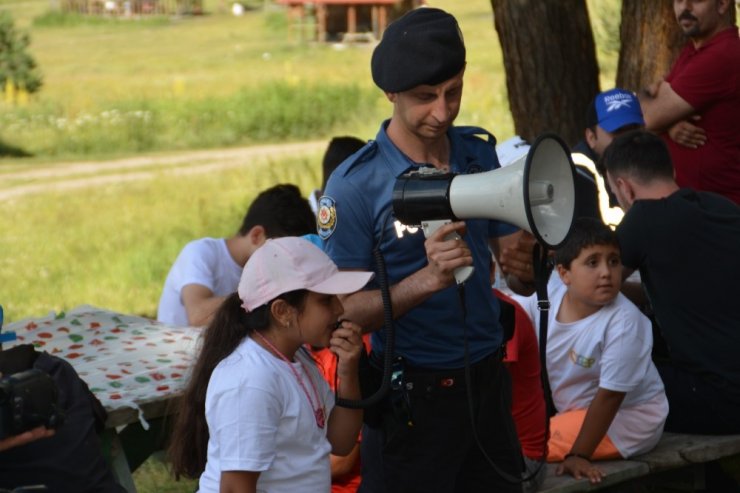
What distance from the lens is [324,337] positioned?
11.5ft

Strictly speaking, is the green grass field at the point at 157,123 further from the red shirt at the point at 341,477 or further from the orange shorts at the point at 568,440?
the orange shorts at the point at 568,440

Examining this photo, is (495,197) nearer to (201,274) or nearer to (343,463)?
(343,463)

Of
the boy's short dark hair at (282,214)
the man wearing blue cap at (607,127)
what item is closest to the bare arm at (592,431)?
the boy's short dark hair at (282,214)

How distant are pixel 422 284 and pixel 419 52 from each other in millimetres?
619

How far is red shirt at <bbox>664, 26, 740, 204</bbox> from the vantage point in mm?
6355

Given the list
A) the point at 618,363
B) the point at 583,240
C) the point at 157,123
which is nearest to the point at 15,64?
the point at 157,123

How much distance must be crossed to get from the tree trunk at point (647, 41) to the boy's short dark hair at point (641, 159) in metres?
2.58

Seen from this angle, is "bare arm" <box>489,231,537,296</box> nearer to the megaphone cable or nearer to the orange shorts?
the megaphone cable

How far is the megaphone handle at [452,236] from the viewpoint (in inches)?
127

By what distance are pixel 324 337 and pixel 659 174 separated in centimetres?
212

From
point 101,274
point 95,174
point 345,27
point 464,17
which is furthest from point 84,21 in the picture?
point 101,274

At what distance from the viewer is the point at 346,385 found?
346cm

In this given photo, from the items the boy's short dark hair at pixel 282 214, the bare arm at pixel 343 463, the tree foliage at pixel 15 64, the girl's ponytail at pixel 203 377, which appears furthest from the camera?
the tree foliage at pixel 15 64

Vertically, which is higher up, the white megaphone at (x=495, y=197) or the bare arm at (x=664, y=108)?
the white megaphone at (x=495, y=197)
